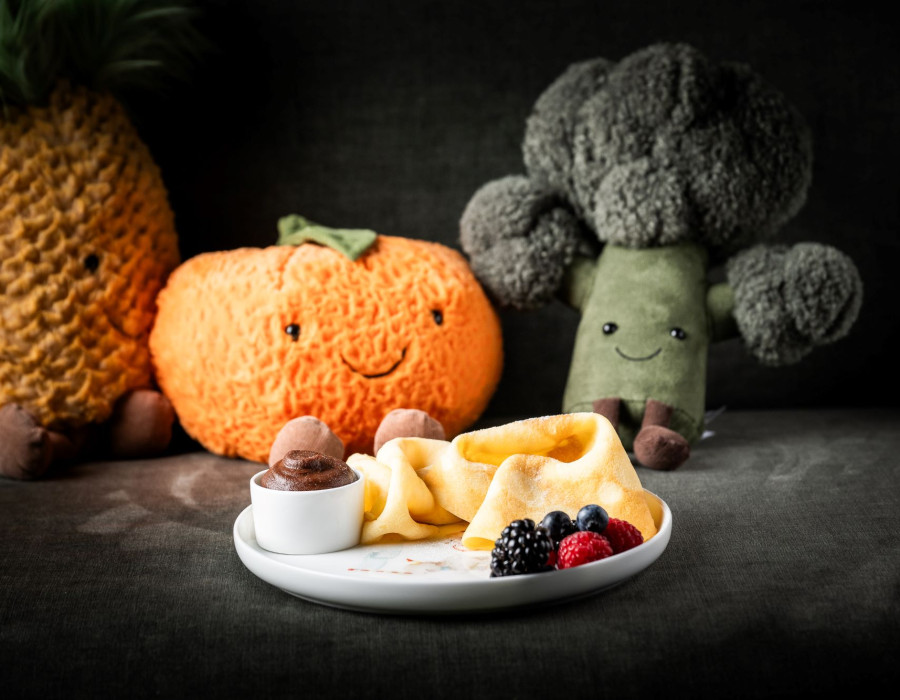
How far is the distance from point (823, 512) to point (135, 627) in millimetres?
704

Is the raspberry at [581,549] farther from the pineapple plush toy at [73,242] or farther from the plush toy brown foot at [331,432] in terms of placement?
the pineapple plush toy at [73,242]

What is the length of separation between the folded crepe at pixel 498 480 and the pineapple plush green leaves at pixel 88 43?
2.42ft

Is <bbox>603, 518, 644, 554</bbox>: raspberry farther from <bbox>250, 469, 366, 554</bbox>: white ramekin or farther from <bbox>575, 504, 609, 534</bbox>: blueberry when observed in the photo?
<bbox>250, 469, 366, 554</bbox>: white ramekin

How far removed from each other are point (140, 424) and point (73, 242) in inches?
10.7

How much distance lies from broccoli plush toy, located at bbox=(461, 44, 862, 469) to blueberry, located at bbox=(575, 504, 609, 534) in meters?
0.48

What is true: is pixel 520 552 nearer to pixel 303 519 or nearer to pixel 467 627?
pixel 467 627

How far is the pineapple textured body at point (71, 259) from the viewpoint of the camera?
116 centimetres

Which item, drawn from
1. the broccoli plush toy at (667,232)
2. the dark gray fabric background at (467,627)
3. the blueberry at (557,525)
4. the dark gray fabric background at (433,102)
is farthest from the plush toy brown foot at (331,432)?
the dark gray fabric background at (433,102)

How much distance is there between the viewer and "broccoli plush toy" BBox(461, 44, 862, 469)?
4.02 feet

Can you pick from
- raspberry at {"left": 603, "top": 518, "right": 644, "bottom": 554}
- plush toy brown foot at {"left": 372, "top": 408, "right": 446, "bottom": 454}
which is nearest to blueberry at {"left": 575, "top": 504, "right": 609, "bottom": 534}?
raspberry at {"left": 603, "top": 518, "right": 644, "bottom": 554}

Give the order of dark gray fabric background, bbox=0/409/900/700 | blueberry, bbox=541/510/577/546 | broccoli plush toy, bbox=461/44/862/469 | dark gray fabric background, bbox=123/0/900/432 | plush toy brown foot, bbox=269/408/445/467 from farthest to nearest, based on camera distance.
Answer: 1. dark gray fabric background, bbox=123/0/900/432
2. broccoli plush toy, bbox=461/44/862/469
3. plush toy brown foot, bbox=269/408/445/467
4. blueberry, bbox=541/510/577/546
5. dark gray fabric background, bbox=0/409/900/700

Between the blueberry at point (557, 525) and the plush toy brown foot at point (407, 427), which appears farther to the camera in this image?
the plush toy brown foot at point (407, 427)

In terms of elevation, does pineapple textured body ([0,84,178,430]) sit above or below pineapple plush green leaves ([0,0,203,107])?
below

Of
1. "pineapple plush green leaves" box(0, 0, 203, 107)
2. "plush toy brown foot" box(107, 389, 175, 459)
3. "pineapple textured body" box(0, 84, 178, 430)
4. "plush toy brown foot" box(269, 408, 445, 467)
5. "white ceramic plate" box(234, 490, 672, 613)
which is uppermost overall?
"pineapple plush green leaves" box(0, 0, 203, 107)
